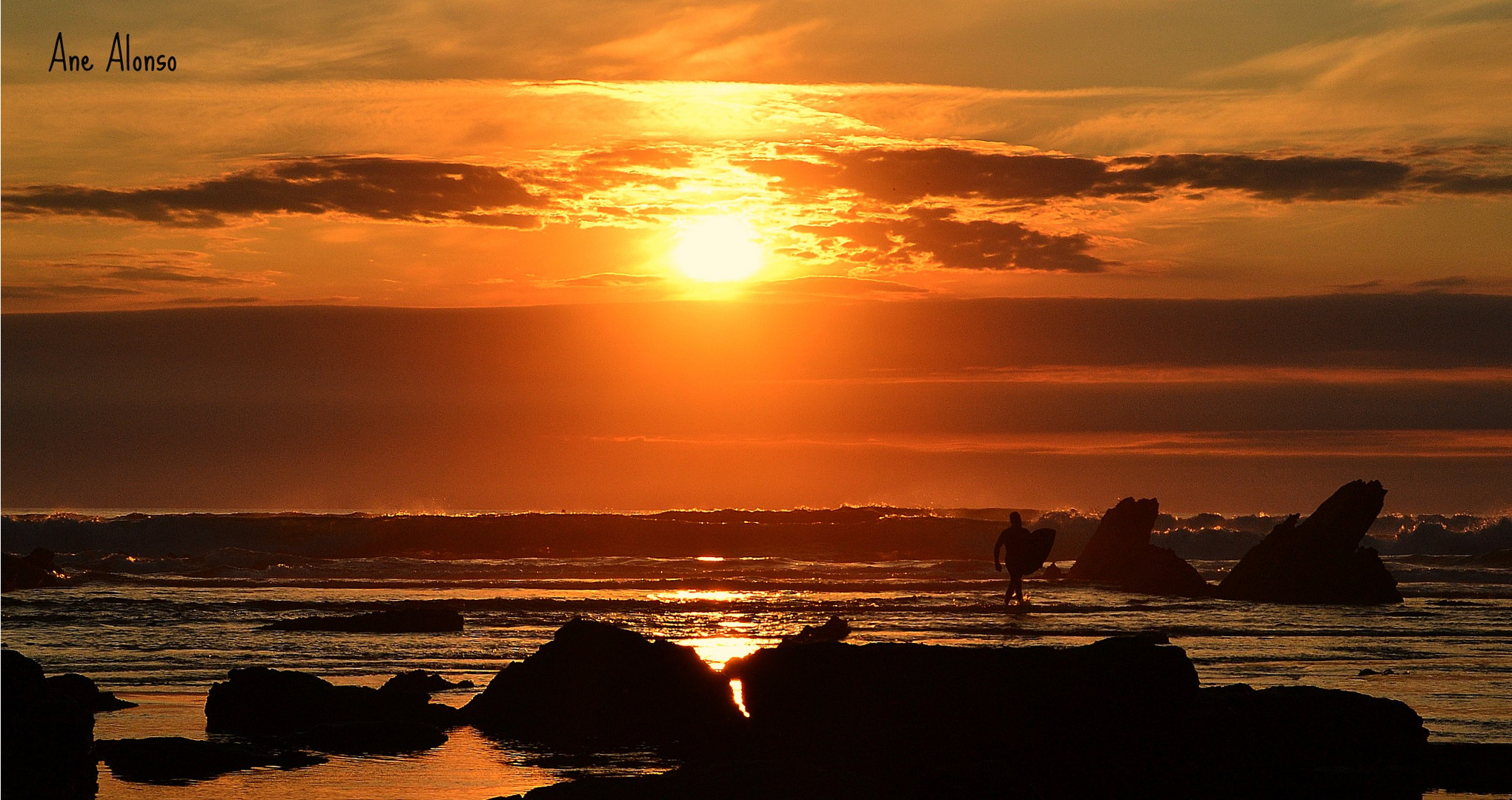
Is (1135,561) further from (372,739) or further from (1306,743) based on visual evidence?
(372,739)

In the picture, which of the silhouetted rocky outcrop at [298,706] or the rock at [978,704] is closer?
the rock at [978,704]

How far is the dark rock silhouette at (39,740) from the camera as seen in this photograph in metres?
9.43

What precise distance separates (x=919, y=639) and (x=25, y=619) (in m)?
15.3

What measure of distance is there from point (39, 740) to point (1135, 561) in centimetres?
3019

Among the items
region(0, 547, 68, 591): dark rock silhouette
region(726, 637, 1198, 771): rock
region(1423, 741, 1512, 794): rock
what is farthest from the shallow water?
region(0, 547, 68, 591): dark rock silhouette

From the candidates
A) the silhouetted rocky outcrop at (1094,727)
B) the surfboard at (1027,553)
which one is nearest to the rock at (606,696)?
the silhouetted rocky outcrop at (1094,727)

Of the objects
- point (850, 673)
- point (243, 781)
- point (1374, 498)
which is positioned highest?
point (1374, 498)

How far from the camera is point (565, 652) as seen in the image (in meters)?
13.9

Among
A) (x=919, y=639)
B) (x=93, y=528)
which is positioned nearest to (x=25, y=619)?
(x=919, y=639)

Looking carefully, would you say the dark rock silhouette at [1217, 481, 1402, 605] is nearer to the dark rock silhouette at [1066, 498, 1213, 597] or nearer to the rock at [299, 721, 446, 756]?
the dark rock silhouette at [1066, 498, 1213, 597]

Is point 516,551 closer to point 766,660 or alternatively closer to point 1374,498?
point 1374,498

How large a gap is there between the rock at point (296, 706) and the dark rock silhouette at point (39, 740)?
10.8ft

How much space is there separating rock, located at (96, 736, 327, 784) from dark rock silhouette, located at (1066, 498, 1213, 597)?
24.7m

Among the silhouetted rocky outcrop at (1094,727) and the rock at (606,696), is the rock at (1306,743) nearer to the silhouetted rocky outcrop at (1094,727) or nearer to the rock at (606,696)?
the silhouetted rocky outcrop at (1094,727)
